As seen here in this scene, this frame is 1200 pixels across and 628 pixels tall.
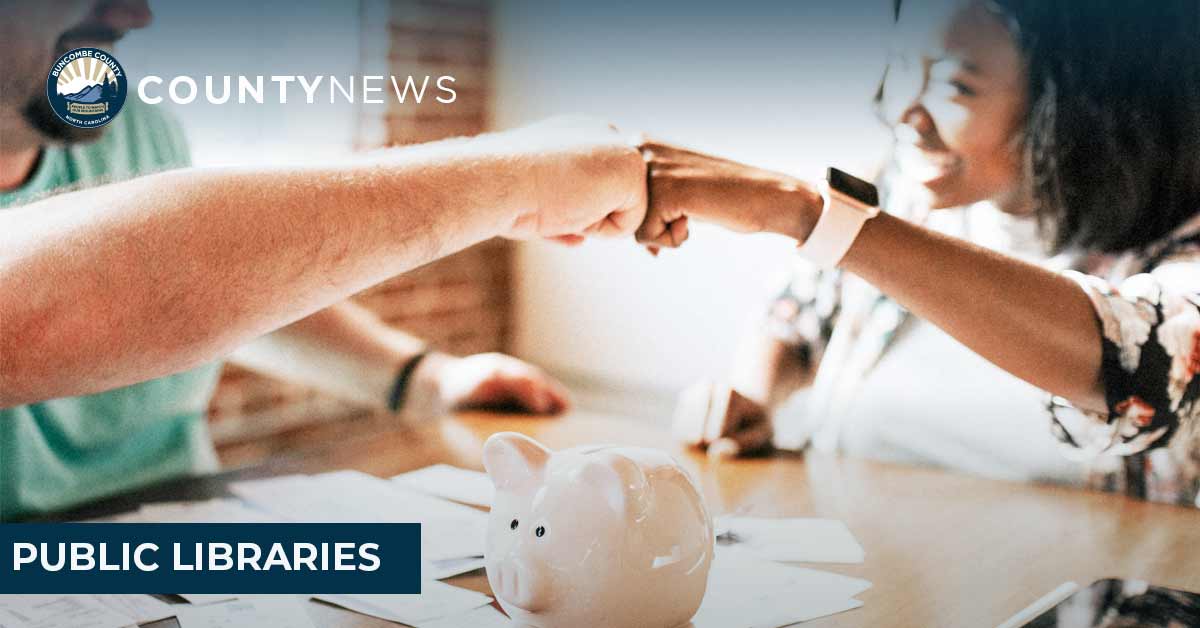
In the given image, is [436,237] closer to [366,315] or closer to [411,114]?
[411,114]

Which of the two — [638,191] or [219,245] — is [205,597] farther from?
[638,191]

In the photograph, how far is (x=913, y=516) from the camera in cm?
94

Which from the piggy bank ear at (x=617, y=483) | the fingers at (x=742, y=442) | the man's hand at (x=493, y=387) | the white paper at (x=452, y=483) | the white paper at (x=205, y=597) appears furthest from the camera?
the man's hand at (x=493, y=387)

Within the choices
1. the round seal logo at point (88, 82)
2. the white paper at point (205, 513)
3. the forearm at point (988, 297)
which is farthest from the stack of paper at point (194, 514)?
the forearm at point (988, 297)

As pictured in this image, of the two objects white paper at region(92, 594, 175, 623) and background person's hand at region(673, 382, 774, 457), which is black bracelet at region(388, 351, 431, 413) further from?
white paper at region(92, 594, 175, 623)

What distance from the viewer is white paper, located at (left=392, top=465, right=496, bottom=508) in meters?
0.98

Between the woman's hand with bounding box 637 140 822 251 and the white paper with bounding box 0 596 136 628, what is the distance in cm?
54

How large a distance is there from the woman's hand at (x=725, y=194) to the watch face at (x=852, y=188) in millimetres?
21

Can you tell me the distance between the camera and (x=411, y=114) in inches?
44.5

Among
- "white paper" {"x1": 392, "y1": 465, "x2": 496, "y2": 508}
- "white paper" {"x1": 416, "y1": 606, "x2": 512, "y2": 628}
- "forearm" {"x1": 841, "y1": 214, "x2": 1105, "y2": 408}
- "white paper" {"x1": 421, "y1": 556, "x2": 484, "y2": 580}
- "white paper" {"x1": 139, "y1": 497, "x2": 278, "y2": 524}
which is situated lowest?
"white paper" {"x1": 392, "y1": 465, "x2": 496, "y2": 508}

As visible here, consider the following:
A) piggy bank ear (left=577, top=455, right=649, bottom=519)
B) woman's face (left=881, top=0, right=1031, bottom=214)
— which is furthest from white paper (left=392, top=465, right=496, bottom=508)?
woman's face (left=881, top=0, right=1031, bottom=214)

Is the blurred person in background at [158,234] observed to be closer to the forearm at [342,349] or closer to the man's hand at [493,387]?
the man's hand at [493,387]

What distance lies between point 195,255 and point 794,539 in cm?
50

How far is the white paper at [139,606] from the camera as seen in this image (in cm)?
72
